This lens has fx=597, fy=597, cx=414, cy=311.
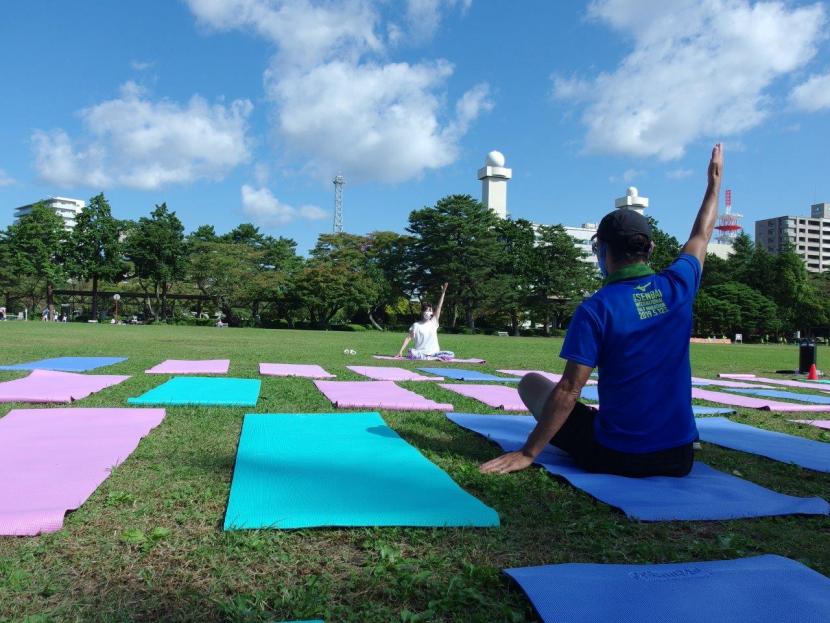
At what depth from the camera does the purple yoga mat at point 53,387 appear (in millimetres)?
4484

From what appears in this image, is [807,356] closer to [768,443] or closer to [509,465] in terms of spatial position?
[768,443]

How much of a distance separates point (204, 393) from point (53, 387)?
128cm

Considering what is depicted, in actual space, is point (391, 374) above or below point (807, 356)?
below

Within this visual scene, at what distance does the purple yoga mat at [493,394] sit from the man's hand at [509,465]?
2184mm

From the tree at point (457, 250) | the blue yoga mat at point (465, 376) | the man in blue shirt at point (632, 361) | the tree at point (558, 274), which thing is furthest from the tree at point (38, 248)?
the man in blue shirt at point (632, 361)

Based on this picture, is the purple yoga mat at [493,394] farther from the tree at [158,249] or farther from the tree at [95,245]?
the tree at [95,245]

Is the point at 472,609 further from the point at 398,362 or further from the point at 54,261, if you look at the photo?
the point at 54,261

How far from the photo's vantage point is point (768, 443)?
12.5 feet

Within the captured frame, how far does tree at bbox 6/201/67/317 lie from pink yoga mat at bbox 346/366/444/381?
36.6 meters

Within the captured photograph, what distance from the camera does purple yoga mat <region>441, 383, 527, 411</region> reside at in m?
5.07

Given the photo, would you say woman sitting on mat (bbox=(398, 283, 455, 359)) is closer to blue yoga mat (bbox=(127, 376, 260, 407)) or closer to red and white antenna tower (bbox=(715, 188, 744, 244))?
blue yoga mat (bbox=(127, 376, 260, 407))

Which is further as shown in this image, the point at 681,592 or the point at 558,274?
the point at 558,274

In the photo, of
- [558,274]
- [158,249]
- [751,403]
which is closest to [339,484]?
[751,403]

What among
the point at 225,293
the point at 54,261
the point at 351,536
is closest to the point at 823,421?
the point at 351,536
